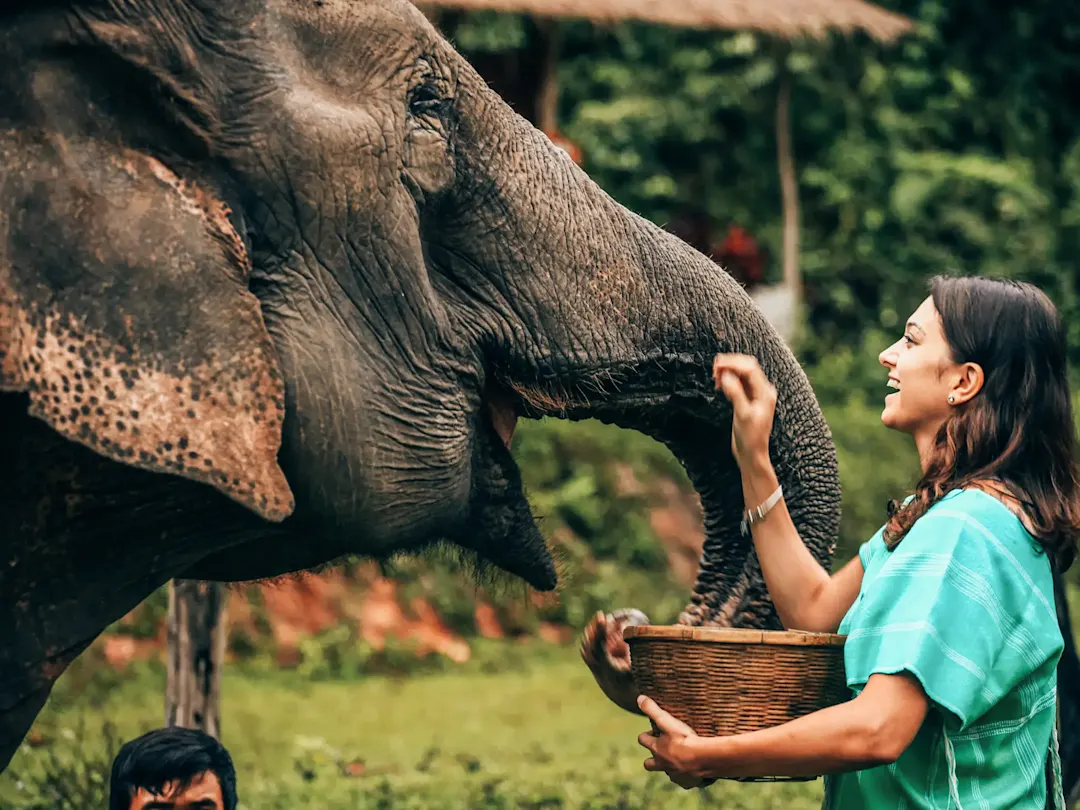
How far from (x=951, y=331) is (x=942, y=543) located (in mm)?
338

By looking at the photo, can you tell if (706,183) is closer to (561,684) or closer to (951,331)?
(561,684)

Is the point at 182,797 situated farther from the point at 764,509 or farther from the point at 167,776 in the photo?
the point at 764,509

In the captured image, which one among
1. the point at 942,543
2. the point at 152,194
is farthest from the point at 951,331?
the point at 152,194

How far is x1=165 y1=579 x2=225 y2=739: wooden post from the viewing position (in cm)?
466

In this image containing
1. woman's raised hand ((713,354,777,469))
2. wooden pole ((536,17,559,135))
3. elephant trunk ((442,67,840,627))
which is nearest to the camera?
woman's raised hand ((713,354,777,469))

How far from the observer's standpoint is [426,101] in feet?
9.24

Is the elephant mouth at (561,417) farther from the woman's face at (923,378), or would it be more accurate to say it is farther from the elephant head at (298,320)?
the woman's face at (923,378)

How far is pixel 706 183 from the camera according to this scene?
43.5 feet

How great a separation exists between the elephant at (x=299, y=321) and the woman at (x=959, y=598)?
542 mm

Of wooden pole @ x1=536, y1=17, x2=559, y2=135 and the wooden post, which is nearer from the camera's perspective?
the wooden post

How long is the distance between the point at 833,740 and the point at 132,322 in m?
1.10

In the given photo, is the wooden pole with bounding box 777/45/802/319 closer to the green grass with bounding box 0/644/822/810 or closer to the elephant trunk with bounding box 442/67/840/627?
the green grass with bounding box 0/644/822/810

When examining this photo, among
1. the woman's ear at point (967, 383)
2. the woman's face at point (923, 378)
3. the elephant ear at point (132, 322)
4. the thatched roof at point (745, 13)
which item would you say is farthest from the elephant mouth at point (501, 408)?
the thatched roof at point (745, 13)

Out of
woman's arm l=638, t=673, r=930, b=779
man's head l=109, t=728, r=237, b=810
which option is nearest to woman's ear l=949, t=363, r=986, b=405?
woman's arm l=638, t=673, r=930, b=779
